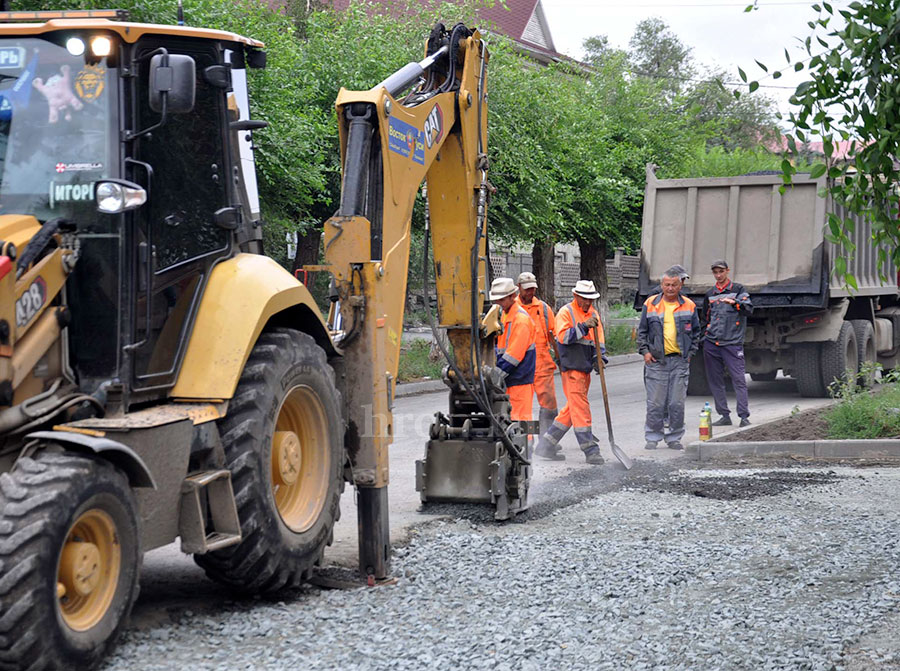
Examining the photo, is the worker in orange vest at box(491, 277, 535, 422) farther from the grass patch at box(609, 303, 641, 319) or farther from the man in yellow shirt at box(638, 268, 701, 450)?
the grass patch at box(609, 303, 641, 319)

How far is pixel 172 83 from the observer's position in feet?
15.3

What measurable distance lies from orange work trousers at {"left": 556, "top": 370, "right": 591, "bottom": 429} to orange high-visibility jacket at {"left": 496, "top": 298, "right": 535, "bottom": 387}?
0.93 m

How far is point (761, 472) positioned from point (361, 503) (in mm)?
5206

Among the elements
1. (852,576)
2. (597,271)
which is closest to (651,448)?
(852,576)

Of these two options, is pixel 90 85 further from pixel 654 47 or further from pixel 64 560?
pixel 654 47

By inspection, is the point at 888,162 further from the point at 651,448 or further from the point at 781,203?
the point at 781,203

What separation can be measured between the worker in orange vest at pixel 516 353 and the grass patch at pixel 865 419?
3.36 meters

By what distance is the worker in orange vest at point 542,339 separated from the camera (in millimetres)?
11430

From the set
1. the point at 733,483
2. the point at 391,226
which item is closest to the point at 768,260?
the point at 733,483

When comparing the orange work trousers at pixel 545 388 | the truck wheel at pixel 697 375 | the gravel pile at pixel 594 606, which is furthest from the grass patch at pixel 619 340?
the gravel pile at pixel 594 606

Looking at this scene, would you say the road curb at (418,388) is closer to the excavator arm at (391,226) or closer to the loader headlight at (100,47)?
the excavator arm at (391,226)

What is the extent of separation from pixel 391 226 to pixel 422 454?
543 cm

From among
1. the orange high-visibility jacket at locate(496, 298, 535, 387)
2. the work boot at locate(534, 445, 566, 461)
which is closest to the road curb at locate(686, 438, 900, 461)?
the work boot at locate(534, 445, 566, 461)

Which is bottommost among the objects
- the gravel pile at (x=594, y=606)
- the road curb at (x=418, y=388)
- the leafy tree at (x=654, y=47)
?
the road curb at (x=418, y=388)
